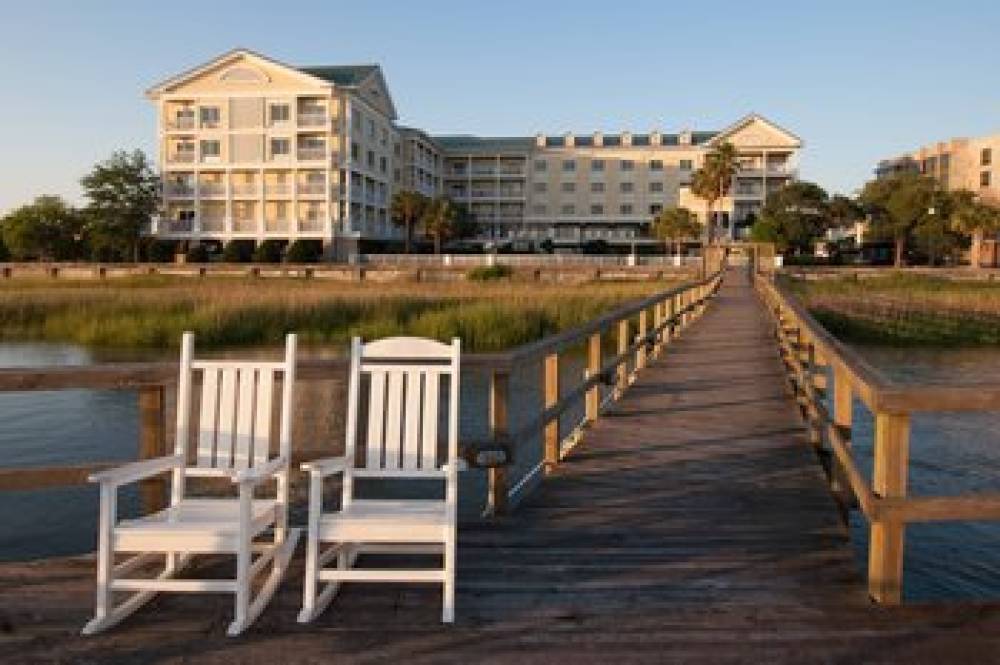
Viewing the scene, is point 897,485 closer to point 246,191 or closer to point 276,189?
point 276,189

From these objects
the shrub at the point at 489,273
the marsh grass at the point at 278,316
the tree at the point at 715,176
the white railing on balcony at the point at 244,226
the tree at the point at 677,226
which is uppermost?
the tree at the point at 715,176

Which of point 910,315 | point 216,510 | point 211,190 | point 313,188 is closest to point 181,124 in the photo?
point 211,190

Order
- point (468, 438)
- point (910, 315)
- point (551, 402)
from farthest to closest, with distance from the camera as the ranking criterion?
1. point (910, 315)
2. point (468, 438)
3. point (551, 402)

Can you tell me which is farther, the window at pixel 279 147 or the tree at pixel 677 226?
the tree at pixel 677 226

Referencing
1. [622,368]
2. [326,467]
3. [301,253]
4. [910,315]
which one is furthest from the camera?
[301,253]

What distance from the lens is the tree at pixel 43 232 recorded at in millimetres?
66938

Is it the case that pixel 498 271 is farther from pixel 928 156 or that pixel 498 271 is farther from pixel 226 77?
pixel 928 156

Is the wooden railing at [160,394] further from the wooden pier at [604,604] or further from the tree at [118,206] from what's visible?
the tree at [118,206]

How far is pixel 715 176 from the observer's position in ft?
225

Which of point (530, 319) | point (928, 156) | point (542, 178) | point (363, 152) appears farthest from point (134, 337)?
point (928, 156)

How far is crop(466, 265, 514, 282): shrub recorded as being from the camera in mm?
51750

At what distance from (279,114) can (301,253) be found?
40.0ft

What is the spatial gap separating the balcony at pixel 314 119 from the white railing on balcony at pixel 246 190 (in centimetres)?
583

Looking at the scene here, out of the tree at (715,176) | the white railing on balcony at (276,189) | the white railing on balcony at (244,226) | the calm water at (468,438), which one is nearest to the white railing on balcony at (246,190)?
the white railing on balcony at (276,189)
